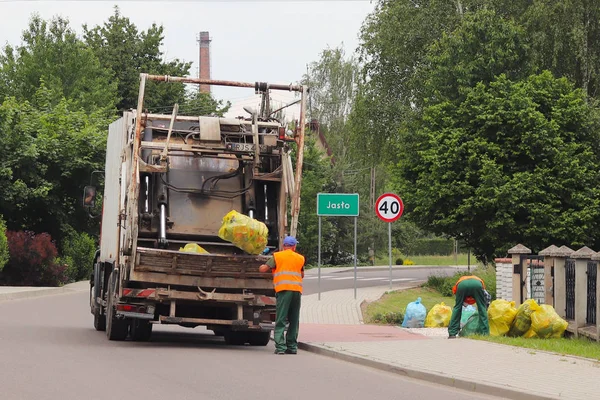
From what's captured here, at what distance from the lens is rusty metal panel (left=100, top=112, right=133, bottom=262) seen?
661 inches

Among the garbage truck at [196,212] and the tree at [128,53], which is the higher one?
the tree at [128,53]

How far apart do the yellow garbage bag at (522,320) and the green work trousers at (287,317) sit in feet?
15.5

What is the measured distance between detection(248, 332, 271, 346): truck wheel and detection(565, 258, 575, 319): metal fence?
615 centimetres

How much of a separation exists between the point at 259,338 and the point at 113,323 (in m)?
2.47

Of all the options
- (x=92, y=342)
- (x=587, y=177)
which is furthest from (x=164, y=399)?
(x=587, y=177)

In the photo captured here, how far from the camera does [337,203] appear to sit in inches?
1043

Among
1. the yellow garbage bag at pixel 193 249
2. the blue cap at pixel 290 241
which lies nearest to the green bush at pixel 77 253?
the yellow garbage bag at pixel 193 249

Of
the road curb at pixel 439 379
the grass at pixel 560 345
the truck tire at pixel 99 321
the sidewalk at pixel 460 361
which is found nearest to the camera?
the road curb at pixel 439 379

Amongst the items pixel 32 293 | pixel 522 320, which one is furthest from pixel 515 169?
pixel 522 320

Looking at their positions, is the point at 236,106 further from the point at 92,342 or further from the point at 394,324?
the point at 92,342

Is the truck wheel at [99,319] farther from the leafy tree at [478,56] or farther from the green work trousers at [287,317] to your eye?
the leafy tree at [478,56]

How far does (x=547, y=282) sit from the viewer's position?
69.9ft

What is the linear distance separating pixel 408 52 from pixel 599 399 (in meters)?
34.3

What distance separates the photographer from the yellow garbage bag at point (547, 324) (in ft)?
61.5
